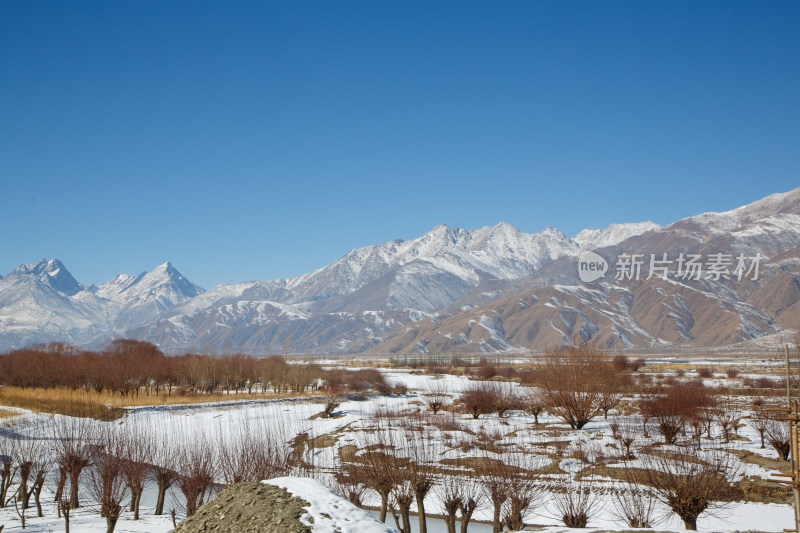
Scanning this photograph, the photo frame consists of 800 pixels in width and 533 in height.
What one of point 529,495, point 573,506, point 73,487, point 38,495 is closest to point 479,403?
point 529,495

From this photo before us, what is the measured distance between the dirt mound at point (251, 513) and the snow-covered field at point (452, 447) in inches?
24.7

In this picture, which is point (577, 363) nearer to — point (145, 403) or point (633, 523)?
point (633, 523)

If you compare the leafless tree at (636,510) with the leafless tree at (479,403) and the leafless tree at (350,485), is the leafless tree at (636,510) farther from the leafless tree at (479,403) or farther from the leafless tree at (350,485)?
the leafless tree at (479,403)

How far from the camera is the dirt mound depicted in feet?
36.2

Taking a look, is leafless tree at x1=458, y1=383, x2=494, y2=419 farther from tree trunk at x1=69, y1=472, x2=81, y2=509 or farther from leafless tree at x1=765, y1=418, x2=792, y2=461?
tree trunk at x1=69, y1=472, x2=81, y2=509

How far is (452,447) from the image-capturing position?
35.8 meters

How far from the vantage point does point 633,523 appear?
19.4 m

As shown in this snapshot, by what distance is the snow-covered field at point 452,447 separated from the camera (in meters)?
23.5

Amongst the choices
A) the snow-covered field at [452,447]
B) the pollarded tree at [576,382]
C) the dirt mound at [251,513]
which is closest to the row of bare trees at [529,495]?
the snow-covered field at [452,447]

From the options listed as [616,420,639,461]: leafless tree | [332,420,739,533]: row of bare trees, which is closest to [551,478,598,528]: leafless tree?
[332,420,739,533]: row of bare trees

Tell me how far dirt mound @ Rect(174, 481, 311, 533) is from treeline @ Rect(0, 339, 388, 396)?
6624cm

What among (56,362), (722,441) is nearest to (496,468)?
(722,441)

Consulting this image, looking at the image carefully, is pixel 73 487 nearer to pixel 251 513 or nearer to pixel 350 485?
pixel 350 485

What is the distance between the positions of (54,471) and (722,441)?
4139 cm
